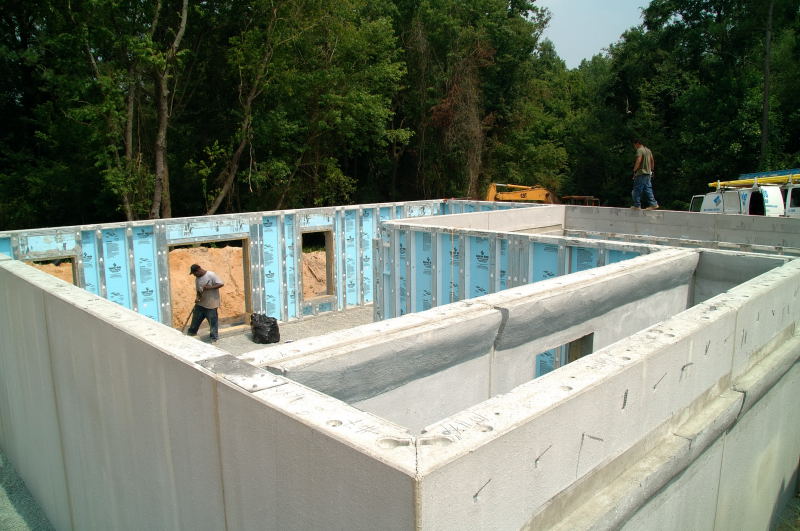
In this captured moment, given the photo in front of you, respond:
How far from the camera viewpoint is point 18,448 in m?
5.93

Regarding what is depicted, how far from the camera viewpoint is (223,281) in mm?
16250

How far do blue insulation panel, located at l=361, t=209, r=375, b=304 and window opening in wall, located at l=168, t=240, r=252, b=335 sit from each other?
2988mm

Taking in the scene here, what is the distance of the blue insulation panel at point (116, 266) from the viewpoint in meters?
11.3

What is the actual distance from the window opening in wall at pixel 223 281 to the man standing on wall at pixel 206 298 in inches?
33.5

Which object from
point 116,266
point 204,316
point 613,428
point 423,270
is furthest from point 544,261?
point 116,266

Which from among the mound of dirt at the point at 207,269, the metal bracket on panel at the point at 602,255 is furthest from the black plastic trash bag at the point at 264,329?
the metal bracket on panel at the point at 602,255

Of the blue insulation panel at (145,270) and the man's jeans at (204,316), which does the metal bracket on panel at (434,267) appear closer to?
the man's jeans at (204,316)

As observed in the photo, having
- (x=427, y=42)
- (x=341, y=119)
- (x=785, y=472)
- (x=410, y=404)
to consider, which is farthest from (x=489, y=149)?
(x=410, y=404)

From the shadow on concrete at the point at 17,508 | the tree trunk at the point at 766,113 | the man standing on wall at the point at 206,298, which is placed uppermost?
the tree trunk at the point at 766,113

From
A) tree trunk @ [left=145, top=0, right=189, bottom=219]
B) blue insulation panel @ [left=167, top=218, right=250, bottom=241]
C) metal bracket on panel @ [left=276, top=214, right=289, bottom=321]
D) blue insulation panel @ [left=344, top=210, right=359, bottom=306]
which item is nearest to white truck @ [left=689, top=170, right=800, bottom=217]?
blue insulation panel @ [left=344, top=210, right=359, bottom=306]

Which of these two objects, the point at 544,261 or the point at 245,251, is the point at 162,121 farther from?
the point at 544,261

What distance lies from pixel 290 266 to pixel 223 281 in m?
3.32

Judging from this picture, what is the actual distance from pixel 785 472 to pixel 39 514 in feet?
23.2

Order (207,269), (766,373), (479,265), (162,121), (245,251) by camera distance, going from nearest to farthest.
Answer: (766,373) < (479,265) < (245,251) < (207,269) < (162,121)
